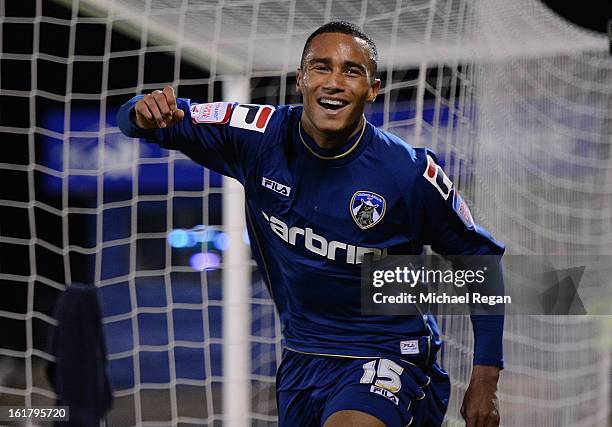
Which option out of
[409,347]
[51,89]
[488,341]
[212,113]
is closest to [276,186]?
[212,113]

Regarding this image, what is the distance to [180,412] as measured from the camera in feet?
22.7

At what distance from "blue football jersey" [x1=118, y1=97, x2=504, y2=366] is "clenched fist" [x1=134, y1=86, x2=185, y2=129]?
19cm

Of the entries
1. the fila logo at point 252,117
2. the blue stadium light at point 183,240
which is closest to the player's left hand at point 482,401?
the fila logo at point 252,117

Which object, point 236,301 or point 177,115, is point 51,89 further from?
point 177,115

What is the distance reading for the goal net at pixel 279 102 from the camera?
4191mm

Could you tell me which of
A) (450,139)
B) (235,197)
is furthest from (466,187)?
(235,197)

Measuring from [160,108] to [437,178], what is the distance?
81 centimetres

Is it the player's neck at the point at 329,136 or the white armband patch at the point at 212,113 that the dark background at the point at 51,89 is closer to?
the white armband patch at the point at 212,113

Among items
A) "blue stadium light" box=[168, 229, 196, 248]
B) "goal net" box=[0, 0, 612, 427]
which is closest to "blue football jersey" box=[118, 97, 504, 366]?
"goal net" box=[0, 0, 612, 427]

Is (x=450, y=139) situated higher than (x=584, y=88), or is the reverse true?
(x=584, y=88)

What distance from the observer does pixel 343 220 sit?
269cm

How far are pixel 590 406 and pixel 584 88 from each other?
6.56 feet

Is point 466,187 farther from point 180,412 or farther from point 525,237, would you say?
point 180,412

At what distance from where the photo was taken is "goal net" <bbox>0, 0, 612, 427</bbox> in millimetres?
4191
